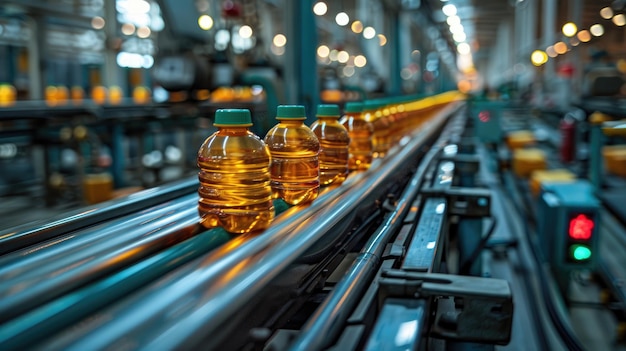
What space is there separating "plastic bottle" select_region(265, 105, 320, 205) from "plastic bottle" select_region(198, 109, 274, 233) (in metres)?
0.21

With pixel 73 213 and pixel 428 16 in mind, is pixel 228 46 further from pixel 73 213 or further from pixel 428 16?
pixel 428 16

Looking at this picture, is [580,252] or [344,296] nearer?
[344,296]

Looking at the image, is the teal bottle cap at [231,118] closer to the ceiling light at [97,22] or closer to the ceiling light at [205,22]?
the ceiling light at [205,22]

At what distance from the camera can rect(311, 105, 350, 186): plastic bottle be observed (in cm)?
194

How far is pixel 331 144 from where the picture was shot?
6.59 feet

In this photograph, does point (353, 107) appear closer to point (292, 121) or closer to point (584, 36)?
point (292, 121)

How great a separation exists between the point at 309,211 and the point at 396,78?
10.2 m

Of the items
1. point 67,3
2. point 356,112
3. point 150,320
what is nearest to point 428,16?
point 67,3

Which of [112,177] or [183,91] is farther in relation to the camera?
[112,177]

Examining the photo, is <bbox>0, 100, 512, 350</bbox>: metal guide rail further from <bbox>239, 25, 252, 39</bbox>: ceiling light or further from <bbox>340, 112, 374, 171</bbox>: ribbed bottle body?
<bbox>239, 25, 252, 39</bbox>: ceiling light

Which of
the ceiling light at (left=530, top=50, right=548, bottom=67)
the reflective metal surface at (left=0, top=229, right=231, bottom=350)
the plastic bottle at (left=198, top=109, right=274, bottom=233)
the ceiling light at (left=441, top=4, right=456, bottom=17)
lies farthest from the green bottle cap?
the ceiling light at (left=441, top=4, right=456, bottom=17)

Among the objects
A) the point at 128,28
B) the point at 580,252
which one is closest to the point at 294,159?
the point at 580,252

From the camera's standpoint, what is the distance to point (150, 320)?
2.24 feet

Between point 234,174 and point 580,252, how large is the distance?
8.27 feet
